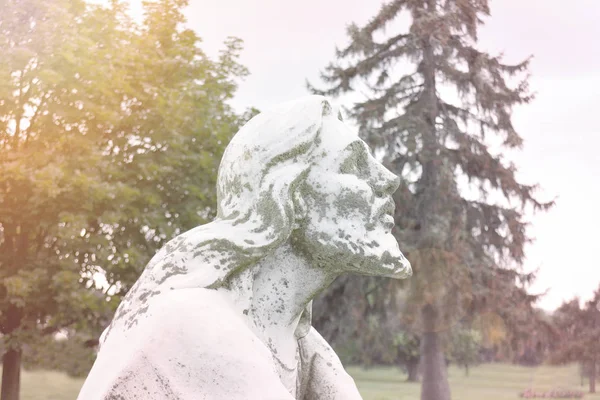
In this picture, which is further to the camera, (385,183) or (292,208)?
(385,183)

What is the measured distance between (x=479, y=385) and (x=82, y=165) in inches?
721

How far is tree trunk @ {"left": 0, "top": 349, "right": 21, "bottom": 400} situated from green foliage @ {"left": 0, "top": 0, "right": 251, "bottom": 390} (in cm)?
55

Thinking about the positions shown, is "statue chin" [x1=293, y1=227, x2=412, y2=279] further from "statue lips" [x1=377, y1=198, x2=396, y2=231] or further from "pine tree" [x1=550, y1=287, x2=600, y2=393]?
"pine tree" [x1=550, y1=287, x2=600, y2=393]

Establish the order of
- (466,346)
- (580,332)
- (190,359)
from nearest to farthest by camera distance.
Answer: (190,359) < (580,332) < (466,346)

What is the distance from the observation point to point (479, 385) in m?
28.0

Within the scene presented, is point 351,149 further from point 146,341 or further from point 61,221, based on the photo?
point 61,221

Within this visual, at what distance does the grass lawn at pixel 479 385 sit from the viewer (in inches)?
826

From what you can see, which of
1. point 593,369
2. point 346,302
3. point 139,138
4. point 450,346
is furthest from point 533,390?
point 139,138

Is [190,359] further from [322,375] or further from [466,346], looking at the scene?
[466,346]

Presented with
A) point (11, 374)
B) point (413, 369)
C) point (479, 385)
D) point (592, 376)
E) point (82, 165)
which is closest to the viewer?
point (82, 165)

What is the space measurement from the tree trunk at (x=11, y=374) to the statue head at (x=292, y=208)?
15830mm

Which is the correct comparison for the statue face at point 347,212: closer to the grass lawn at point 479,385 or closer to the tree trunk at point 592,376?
the grass lawn at point 479,385

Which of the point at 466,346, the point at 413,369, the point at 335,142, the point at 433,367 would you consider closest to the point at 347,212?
the point at 335,142

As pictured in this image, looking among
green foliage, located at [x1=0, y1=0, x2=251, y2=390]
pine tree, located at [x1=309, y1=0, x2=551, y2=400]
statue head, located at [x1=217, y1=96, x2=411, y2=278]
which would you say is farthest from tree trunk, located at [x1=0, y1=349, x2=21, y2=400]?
statue head, located at [x1=217, y1=96, x2=411, y2=278]
